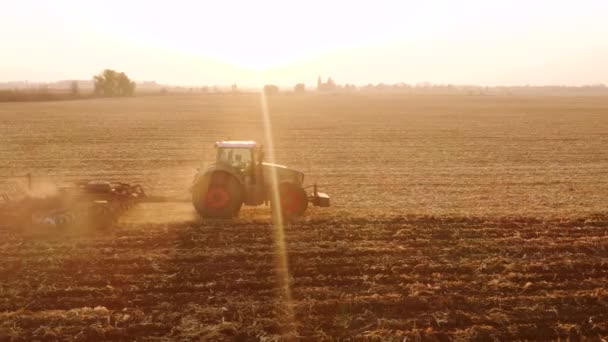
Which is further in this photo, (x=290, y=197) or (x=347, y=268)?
(x=290, y=197)

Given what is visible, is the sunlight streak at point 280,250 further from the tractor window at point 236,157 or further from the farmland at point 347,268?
the tractor window at point 236,157

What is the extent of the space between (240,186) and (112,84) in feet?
350

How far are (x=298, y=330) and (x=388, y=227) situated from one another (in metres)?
5.06

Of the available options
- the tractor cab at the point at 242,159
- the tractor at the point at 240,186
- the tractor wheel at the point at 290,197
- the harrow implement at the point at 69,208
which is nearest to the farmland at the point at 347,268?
the harrow implement at the point at 69,208

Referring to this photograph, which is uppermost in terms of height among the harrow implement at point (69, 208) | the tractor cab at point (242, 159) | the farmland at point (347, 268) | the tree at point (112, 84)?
the tree at point (112, 84)

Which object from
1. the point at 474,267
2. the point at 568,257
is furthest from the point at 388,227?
the point at 568,257

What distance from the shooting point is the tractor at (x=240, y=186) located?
12.6 metres

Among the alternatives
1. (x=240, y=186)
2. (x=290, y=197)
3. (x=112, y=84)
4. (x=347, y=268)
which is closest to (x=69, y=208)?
(x=240, y=186)

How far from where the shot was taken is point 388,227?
39.9 ft

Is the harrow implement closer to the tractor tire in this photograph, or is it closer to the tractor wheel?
the tractor tire

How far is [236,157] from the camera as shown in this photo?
1295 centimetres

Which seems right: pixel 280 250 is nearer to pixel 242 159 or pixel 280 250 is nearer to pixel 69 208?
pixel 242 159

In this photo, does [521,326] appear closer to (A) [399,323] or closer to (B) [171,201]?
(A) [399,323]

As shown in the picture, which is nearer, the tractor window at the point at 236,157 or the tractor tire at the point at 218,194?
the tractor tire at the point at 218,194
